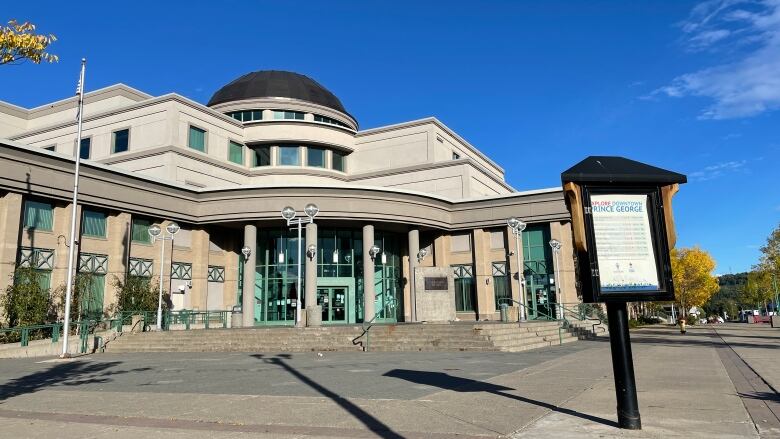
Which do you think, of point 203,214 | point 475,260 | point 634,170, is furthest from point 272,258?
point 634,170

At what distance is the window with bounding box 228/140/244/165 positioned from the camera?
143 feet

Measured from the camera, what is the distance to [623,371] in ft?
21.8

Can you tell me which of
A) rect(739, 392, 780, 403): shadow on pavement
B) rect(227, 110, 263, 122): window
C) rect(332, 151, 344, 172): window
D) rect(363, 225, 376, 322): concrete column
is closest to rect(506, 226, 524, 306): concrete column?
rect(363, 225, 376, 322): concrete column

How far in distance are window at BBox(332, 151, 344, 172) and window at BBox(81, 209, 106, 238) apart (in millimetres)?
20004

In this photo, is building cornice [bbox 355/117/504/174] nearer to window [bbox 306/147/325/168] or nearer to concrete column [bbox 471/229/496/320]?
window [bbox 306/147/325/168]

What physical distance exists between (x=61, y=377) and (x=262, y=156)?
1254 inches

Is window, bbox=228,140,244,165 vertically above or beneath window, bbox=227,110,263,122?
beneath

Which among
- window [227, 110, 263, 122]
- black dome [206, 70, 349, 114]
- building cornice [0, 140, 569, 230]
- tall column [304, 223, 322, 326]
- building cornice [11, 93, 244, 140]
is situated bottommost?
tall column [304, 223, 322, 326]

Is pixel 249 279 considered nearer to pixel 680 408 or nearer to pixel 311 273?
pixel 311 273

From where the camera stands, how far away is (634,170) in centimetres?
727

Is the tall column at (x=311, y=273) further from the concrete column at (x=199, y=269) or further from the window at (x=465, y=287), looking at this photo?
the window at (x=465, y=287)

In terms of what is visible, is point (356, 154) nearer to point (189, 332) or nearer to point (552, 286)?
point (552, 286)

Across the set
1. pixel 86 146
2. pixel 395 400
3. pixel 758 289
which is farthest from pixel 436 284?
pixel 758 289

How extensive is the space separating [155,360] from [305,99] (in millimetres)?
33875
